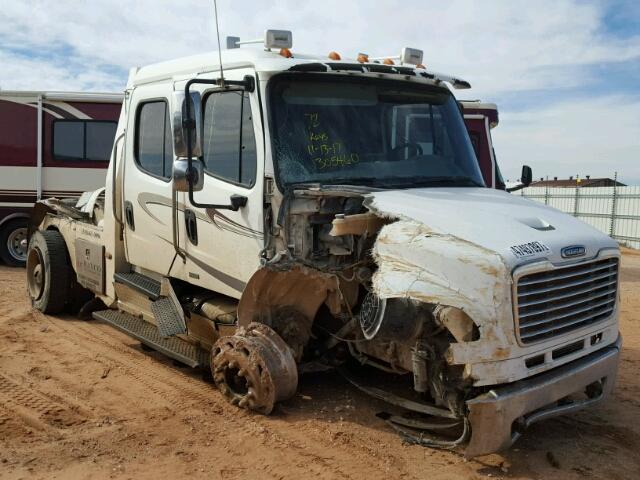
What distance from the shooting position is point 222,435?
15.4 feet

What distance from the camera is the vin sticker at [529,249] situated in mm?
3936

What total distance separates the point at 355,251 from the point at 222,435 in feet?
5.10

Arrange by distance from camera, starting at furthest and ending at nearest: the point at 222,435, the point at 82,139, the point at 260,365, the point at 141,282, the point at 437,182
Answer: the point at 82,139 < the point at 141,282 < the point at 437,182 < the point at 260,365 < the point at 222,435

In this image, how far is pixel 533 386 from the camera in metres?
4.06

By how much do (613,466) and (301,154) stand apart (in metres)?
2.93

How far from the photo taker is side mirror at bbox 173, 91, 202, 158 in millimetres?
4652

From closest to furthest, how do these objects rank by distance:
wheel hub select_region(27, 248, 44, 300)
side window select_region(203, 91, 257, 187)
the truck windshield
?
1. the truck windshield
2. side window select_region(203, 91, 257, 187)
3. wheel hub select_region(27, 248, 44, 300)

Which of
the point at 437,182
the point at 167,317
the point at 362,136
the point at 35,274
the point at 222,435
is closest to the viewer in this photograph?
the point at 222,435

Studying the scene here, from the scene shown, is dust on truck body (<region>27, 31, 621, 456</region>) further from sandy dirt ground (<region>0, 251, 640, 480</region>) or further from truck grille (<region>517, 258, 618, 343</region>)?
sandy dirt ground (<region>0, 251, 640, 480</region>)

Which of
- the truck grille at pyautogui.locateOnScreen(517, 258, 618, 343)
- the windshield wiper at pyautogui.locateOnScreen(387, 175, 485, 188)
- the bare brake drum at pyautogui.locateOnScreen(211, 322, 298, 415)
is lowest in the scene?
the bare brake drum at pyautogui.locateOnScreen(211, 322, 298, 415)

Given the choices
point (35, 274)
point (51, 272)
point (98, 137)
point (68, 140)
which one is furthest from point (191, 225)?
point (68, 140)

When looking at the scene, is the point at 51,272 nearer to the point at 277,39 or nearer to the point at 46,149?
the point at 277,39

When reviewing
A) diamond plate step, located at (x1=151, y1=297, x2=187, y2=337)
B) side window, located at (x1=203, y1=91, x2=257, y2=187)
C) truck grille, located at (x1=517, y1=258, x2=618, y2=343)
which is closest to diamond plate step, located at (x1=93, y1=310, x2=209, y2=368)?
diamond plate step, located at (x1=151, y1=297, x2=187, y2=337)

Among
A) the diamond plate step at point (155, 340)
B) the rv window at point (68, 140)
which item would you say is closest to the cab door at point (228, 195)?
the diamond plate step at point (155, 340)
